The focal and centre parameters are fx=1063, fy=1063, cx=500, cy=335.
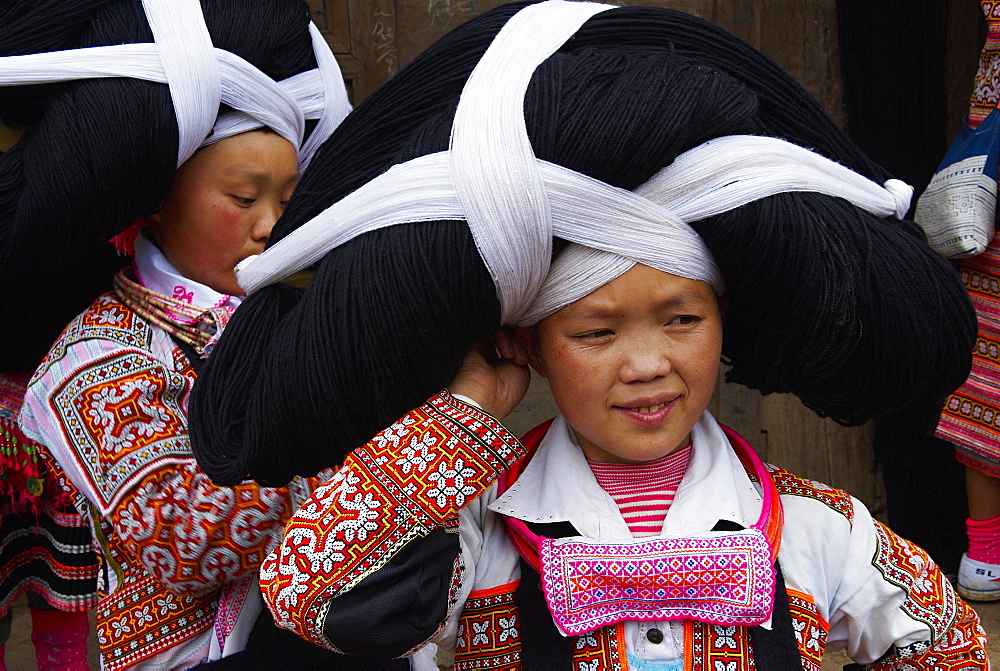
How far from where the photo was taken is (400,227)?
120 centimetres

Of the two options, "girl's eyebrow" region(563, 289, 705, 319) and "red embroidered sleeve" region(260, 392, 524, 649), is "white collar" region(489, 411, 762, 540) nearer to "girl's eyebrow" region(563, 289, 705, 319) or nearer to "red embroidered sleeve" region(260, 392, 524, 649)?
"red embroidered sleeve" region(260, 392, 524, 649)

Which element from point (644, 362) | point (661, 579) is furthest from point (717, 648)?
point (644, 362)

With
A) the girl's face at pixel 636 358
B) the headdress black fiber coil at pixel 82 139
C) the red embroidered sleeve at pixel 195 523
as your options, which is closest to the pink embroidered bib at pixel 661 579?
the girl's face at pixel 636 358

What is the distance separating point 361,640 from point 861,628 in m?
0.67

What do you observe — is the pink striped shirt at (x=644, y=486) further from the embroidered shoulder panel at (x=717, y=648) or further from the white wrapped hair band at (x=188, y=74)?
the white wrapped hair band at (x=188, y=74)

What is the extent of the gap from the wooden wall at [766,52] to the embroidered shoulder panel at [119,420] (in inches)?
67.7

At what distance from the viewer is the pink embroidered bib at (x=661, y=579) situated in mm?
1331

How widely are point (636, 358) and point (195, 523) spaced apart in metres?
0.75

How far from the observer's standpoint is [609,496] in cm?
145

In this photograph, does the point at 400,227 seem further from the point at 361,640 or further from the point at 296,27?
the point at 296,27

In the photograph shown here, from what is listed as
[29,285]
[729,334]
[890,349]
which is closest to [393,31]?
[29,285]

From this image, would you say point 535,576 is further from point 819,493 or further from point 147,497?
point 147,497

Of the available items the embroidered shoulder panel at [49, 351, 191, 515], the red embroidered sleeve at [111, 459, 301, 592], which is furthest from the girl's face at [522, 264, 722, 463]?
the embroidered shoulder panel at [49, 351, 191, 515]

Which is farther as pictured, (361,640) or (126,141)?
(126,141)
